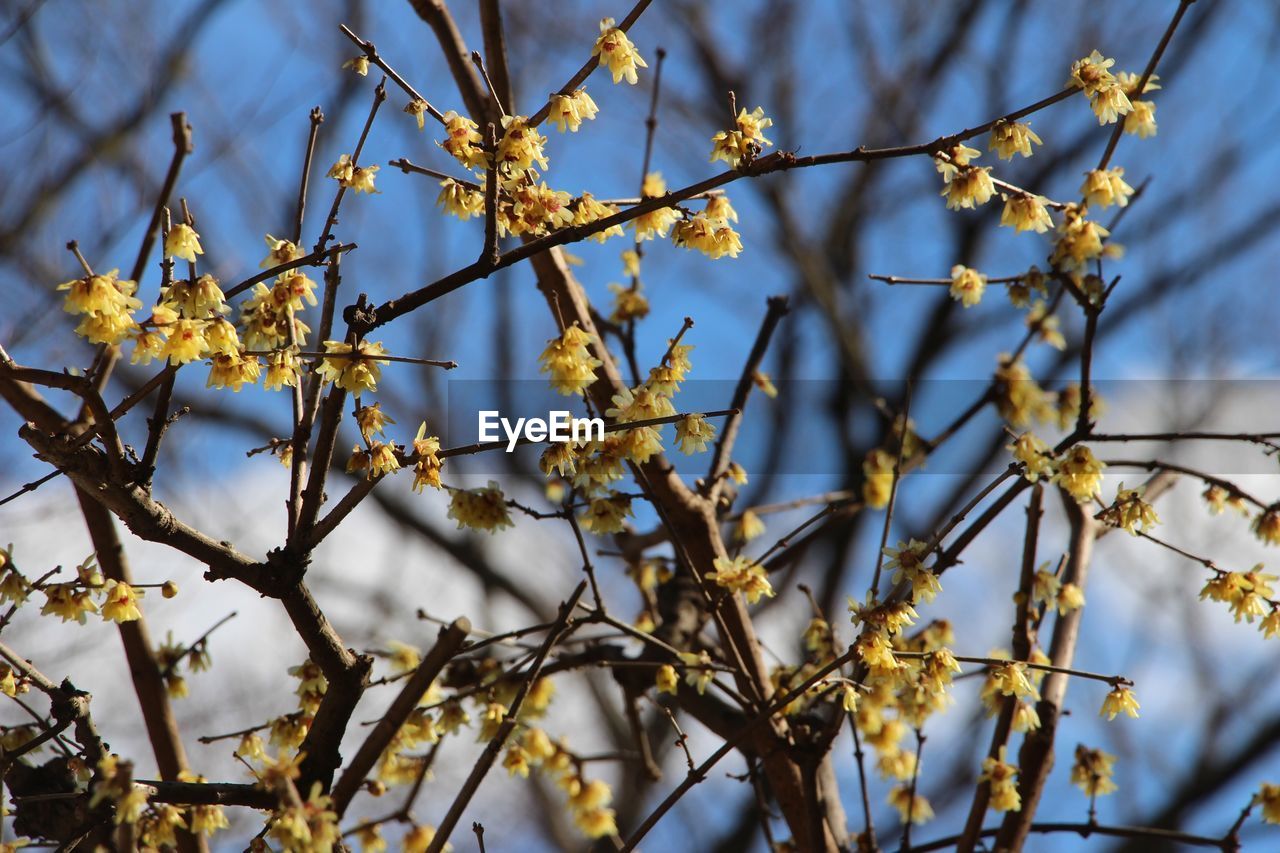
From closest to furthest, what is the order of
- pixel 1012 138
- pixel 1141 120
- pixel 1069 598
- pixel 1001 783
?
pixel 1012 138 → pixel 1141 120 → pixel 1001 783 → pixel 1069 598

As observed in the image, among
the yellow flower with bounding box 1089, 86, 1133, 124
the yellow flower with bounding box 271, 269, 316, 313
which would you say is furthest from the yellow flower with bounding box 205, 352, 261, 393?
the yellow flower with bounding box 1089, 86, 1133, 124

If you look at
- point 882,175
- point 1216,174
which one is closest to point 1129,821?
point 1216,174

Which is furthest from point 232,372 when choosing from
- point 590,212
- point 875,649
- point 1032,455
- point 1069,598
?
point 1069,598

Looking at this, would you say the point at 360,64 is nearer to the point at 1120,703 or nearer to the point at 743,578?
the point at 743,578

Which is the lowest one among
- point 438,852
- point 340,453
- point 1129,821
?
point 438,852

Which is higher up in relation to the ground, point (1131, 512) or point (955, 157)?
point (955, 157)

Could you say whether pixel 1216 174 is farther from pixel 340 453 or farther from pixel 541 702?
pixel 541 702

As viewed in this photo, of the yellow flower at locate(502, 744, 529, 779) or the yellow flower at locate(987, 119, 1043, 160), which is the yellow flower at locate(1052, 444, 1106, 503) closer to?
the yellow flower at locate(987, 119, 1043, 160)
